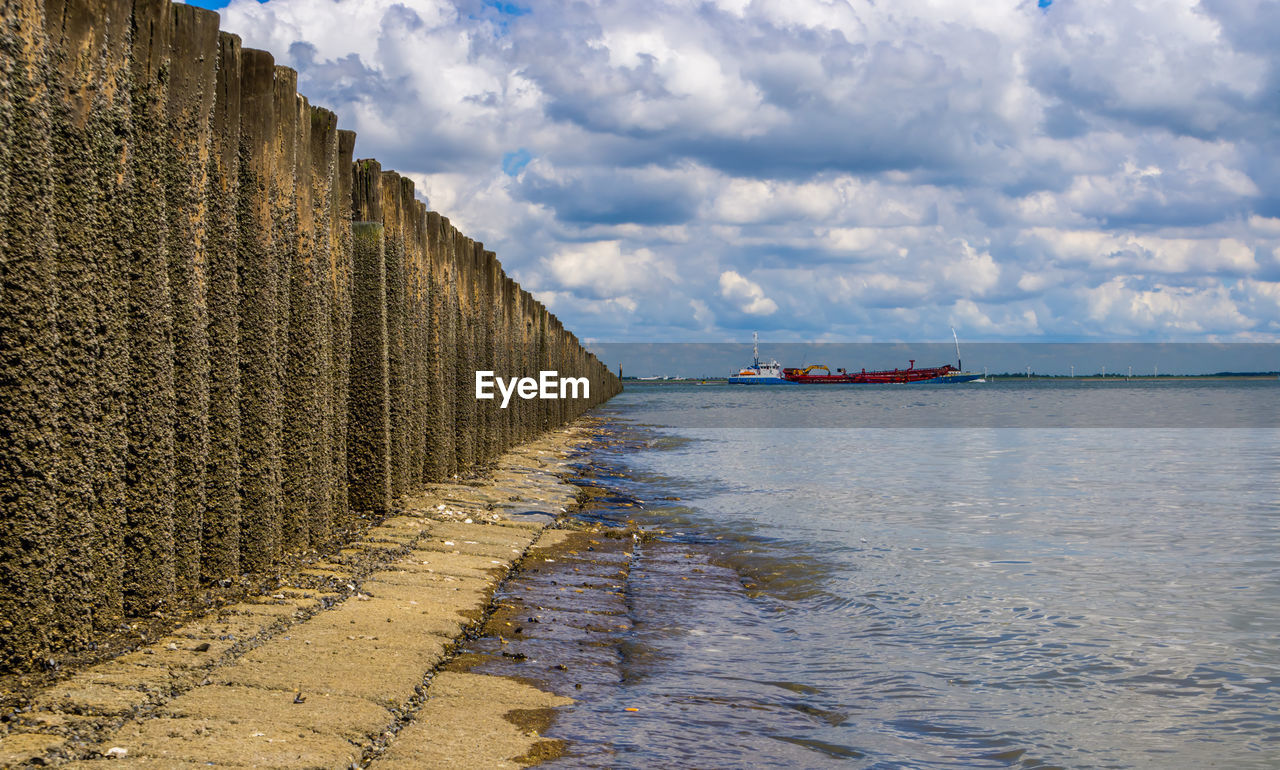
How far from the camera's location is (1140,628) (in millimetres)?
8602

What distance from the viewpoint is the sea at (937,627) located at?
219 inches

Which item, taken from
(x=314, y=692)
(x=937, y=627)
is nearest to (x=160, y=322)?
(x=314, y=692)

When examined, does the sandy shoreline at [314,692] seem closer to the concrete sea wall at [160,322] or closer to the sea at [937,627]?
the concrete sea wall at [160,322]

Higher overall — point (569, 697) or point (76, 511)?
point (76, 511)

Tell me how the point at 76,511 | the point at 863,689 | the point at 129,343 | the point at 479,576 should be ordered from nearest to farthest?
the point at 76,511, the point at 129,343, the point at 863,689, the point at 479,576

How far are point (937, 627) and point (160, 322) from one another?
20.4 feet

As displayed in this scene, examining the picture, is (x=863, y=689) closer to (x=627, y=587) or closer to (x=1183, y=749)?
(x=1183, y=749)

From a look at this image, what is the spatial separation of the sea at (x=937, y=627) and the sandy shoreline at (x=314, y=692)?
609mm

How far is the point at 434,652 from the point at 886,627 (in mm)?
4069

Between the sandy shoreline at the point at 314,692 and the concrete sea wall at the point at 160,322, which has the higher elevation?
the concrete sea wall at the point at 160,322

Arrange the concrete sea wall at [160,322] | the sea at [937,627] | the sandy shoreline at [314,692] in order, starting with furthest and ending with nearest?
the sea at [937,627], the concrete sea wall at [160,322], the sandy shoreline at [314,692]

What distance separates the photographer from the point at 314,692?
191 inches

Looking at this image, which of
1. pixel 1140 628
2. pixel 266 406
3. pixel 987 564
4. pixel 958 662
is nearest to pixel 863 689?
pixel 958 662

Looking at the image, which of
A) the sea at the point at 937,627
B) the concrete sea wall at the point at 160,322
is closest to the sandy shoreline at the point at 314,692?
the concrete sea wall at the point at 160,322
